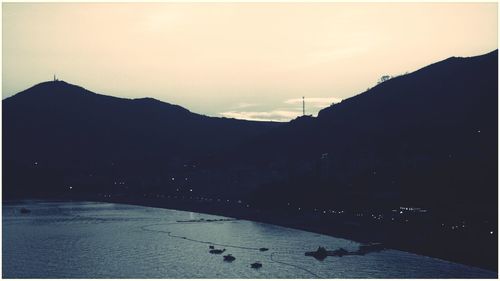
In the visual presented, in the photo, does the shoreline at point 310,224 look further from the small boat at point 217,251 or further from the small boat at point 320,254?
the small boat at point 217,251

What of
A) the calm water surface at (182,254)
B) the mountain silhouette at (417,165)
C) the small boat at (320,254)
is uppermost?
the mountain silhouette at (417,165)

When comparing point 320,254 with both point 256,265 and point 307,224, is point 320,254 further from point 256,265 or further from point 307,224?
point 307,224

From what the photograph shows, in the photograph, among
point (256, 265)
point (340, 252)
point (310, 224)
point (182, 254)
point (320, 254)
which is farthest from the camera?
point (310, 224)

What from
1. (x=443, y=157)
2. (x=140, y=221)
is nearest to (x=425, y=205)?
(x=443, y=157)

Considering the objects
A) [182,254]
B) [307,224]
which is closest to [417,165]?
[307,224]

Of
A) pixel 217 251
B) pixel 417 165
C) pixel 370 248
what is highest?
pixel 417 165

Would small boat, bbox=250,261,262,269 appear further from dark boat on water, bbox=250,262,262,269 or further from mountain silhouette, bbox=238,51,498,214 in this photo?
mountain silhouette, bbox=238,51,498,214

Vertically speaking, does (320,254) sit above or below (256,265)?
above

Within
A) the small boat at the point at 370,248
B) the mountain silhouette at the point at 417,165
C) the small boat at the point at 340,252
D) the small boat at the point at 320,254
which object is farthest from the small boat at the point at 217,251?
the mountain silhouette at the point at 417,165

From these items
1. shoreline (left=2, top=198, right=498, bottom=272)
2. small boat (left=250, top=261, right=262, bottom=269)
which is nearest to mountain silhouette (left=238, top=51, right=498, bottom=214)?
shoreline (left=2, top=198, right=498, bottom=272)
